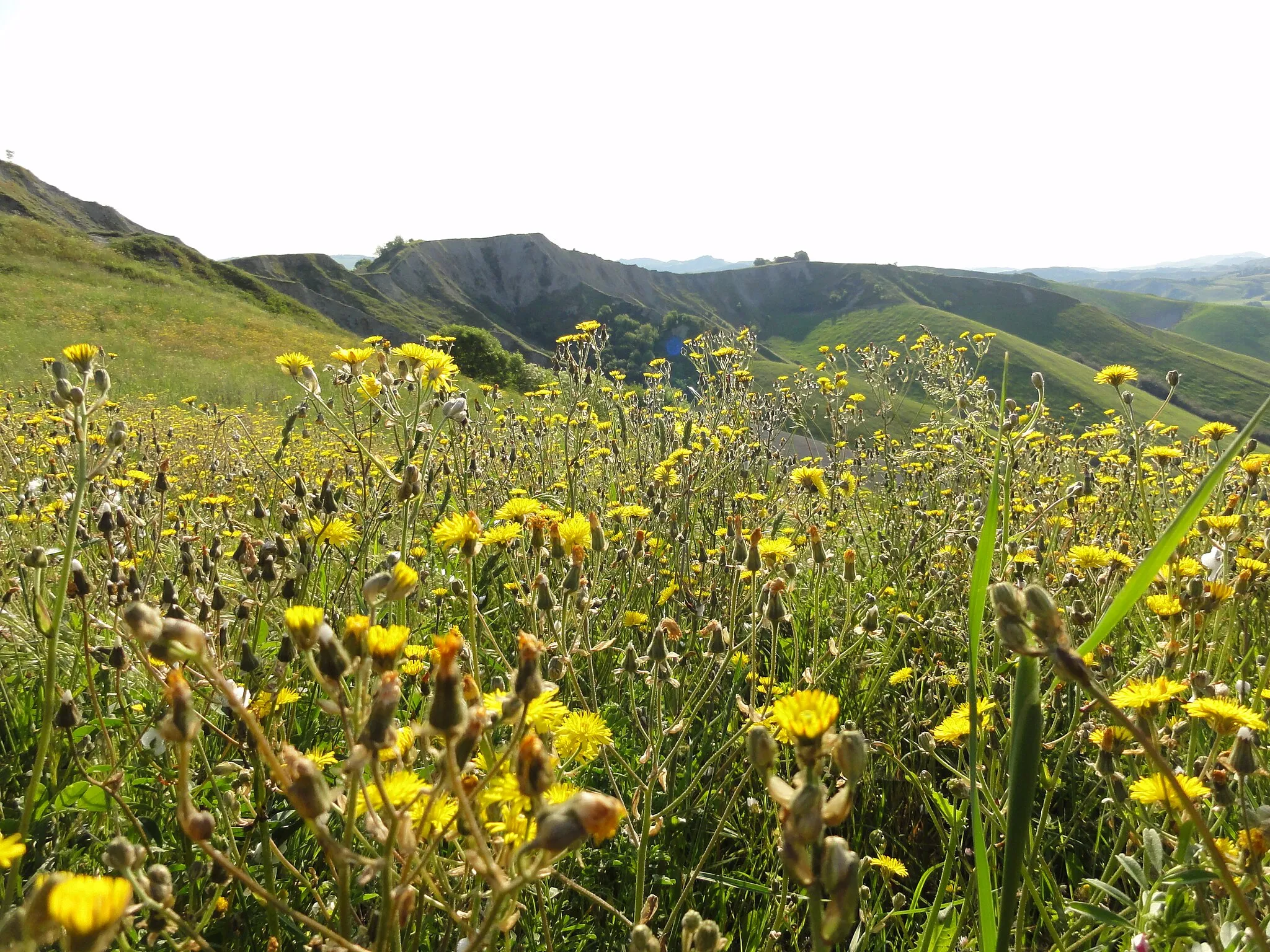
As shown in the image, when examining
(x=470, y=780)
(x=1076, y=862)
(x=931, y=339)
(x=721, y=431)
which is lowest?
(x=1076, y=862)

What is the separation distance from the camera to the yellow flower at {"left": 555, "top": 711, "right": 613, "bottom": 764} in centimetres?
143

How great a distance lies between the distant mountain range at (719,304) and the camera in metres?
51.1

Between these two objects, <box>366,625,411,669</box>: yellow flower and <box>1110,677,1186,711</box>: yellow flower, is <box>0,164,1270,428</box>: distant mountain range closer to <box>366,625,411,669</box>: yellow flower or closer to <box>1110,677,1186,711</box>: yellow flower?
<box>366,625,411,669</box>: yellow flower

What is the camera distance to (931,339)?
7.33 meters

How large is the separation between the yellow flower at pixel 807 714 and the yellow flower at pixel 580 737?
739mm

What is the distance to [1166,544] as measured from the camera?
74 centimetres

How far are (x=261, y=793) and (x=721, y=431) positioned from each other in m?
3.33

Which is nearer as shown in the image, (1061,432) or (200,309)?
(1061,432)

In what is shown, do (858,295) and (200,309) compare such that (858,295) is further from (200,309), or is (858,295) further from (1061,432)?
(1061,432)

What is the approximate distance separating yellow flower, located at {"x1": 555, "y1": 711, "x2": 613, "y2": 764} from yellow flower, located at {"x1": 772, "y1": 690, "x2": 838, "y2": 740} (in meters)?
0.74

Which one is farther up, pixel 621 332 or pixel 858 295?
pixel 858 295

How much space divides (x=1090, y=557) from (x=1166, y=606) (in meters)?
0.75

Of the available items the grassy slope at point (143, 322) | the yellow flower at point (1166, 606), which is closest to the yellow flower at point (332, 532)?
the yellow flower at point (1166, 606)

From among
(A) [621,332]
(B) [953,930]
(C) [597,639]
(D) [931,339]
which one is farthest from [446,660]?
(A) [621,332]
